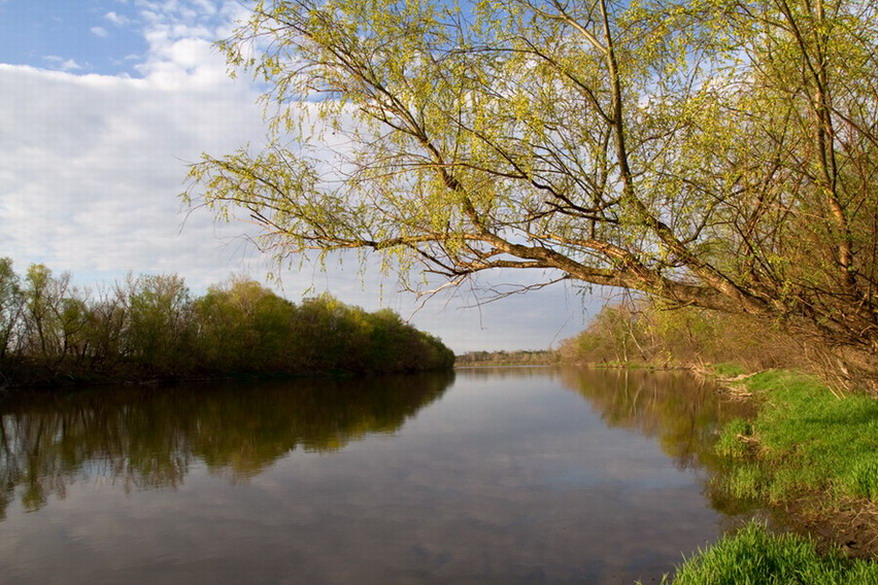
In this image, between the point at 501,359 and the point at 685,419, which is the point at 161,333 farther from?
the point at 501,359

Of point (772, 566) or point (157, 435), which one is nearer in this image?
point (772, 566)

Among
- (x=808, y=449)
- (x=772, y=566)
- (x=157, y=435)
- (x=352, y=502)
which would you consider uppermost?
(x=808, y=449)

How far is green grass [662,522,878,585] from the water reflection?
9.81 m

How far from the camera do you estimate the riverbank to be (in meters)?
5.73

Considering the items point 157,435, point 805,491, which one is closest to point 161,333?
point 157,435

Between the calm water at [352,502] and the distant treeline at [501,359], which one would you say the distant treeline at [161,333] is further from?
the distant treeline at [501,359]

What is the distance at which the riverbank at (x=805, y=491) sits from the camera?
5730 millimetres

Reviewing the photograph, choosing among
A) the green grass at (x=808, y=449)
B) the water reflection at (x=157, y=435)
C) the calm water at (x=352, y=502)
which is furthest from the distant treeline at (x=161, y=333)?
the green grass at (x=808, y=449)

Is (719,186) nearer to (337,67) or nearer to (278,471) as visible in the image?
(337,67)

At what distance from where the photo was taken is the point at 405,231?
5441 mm

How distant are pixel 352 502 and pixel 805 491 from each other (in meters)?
7.60

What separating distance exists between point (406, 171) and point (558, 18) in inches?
74.4

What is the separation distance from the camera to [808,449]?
11227mm

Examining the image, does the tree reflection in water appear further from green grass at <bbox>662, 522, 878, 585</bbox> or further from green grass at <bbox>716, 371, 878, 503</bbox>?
green grass at <bbox>662, 522, 878, 585</bbox>
